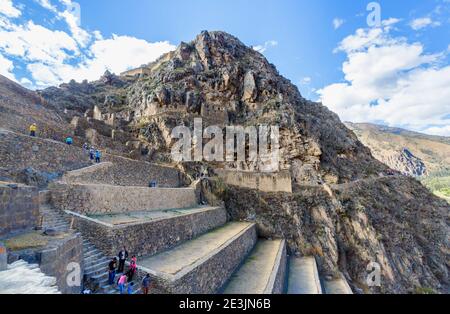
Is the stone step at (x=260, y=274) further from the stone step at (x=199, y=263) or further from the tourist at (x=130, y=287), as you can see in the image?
the tourist at (x=130, y=287)

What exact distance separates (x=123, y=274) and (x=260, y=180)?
1670cm

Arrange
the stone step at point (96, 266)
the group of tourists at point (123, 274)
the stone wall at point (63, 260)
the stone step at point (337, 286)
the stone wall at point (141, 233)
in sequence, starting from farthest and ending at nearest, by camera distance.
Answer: the stone step at point (337, 286) < the stone wall at point (141, 233) < the stone step at point (96, 266) < the group of tourists at point (123, 274) < the stone wall at point (63, 260)

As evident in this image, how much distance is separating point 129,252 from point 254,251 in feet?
31.0

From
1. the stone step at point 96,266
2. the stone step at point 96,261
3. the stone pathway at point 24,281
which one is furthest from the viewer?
the stone step at point 96,261

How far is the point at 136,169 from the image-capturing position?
725 inches

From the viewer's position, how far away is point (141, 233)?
986 cm

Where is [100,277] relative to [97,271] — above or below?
below

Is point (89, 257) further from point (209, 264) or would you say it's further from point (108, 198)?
point (209, 264)

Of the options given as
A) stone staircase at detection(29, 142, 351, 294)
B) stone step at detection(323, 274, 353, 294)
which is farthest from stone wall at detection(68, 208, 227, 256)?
stone step at detection(323, 274, 353, 294)

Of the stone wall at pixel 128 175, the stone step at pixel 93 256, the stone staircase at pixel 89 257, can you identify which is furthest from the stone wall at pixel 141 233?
the stone wall at pixel 128 175

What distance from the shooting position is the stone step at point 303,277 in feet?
42.3

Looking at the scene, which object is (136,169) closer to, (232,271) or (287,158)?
(232,271)

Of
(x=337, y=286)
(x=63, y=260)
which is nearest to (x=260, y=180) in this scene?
(x=337, y=286)

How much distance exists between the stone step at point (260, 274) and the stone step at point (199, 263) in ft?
1.39
